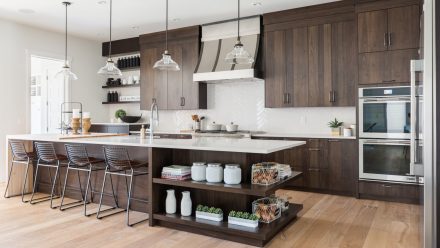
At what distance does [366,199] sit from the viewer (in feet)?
15.4

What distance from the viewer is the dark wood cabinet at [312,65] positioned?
16.5 ft

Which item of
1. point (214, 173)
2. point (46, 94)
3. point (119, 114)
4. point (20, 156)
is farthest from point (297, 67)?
point (46, 94)

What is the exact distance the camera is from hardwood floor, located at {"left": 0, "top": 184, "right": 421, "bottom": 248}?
306 centimetres

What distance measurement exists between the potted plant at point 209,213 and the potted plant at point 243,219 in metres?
0.12

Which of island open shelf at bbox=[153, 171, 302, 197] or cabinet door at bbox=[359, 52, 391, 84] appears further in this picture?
cabinet door at bbox=[359, 52, 391, 84]

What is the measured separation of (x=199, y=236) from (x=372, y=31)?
362cm

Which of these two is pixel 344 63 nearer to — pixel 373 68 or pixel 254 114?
pixel 373 68

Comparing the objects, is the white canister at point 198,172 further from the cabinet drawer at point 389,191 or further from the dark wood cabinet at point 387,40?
the dark wood cabinet at point 387,40

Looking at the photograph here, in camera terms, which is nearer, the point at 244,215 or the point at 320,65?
the point at 244,215

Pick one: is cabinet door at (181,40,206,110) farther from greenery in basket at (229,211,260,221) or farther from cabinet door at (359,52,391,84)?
greenery in basket at (229,211,260,221)

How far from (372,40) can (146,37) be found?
4398 millimetres

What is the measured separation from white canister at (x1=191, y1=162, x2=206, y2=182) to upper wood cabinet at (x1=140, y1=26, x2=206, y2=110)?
3.15m

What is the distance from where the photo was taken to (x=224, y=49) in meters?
6.09

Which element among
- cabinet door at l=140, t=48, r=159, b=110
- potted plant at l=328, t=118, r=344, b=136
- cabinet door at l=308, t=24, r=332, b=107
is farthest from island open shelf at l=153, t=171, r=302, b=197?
cabinet door at l=140, t=48, r=159, b=110
